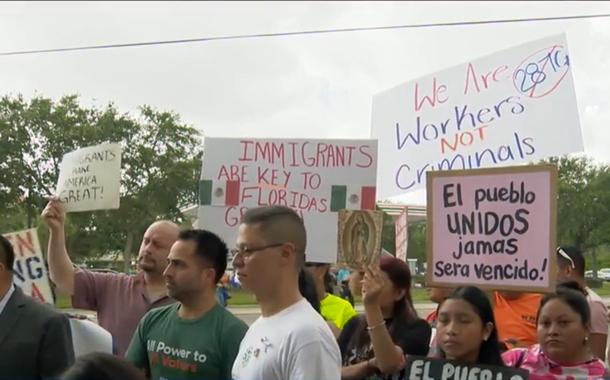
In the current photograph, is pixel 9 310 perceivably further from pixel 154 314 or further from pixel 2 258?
pixel 154 314

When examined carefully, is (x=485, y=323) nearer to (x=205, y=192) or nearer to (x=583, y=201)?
(x=205, y=192)

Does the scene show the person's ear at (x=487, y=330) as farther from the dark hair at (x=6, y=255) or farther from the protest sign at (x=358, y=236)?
the dark hair at (x=6, y=255)

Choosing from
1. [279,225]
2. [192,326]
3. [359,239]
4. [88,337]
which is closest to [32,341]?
[88,337]

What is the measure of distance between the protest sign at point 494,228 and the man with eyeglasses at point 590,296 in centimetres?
111

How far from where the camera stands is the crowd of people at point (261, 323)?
2.80 meters

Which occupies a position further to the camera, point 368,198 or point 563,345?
point 368,198

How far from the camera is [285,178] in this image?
5637 millimetres

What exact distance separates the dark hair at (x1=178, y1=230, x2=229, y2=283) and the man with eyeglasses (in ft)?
6.95

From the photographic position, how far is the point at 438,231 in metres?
3.84

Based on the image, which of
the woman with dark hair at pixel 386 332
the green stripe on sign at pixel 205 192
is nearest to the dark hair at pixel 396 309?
the woman with dark hair at pixel 386 332

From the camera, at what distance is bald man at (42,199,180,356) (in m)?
4.25

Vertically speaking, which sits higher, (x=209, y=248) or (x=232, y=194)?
(x=232, y=194)

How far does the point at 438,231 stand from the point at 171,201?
22.6 meters

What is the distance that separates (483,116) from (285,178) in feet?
4.58
